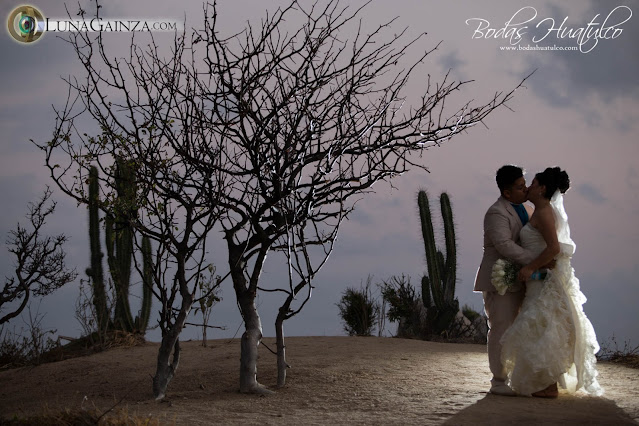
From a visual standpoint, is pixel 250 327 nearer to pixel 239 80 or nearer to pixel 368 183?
pixel 368 183

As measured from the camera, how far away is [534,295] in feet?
22.4

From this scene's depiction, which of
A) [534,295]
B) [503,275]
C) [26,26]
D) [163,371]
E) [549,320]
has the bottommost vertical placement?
[163,371]

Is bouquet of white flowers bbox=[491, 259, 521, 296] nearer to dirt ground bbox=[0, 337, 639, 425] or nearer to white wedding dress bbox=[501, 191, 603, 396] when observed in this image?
white wedding dress bbox=[501, 191, 603, 396]

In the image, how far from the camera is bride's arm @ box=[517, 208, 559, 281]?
671 cm

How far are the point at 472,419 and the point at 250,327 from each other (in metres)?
2.42

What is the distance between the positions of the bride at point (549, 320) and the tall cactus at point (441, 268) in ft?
20.5

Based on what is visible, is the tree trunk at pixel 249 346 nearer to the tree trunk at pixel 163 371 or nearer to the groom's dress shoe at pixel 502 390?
the tree trunk at pixel 163 371

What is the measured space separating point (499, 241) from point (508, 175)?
696 millimetres

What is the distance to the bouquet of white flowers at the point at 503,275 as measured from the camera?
6758mm

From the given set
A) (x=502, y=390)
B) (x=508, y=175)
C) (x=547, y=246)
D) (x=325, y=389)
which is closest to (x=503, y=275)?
(x=547, y=246)

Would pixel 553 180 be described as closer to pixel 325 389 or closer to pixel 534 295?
pixel 534 295

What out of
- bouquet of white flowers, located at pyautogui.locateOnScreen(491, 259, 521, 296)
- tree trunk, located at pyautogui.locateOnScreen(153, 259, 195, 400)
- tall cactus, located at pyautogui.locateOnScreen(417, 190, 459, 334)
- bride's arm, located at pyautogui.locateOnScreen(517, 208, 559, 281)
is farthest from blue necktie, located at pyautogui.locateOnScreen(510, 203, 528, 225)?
tall cactus, located at pyautogui.locateOnScreen(417, 190, 459, 334)

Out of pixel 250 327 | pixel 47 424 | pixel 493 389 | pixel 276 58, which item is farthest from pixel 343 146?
pixel 47 424

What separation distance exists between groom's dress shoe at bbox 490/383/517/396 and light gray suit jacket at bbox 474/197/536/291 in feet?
3.17
